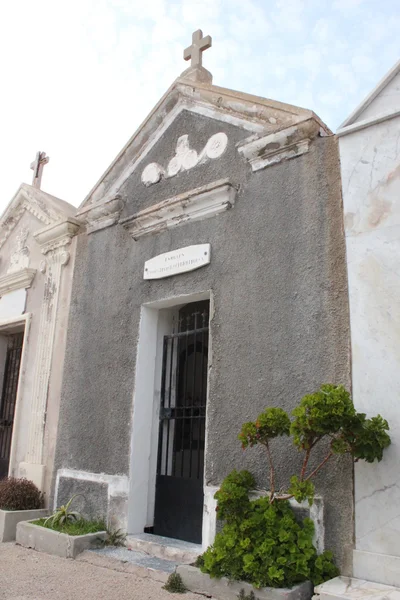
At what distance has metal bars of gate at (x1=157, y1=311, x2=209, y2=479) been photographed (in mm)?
5469

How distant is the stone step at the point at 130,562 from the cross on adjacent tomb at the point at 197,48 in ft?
17.9

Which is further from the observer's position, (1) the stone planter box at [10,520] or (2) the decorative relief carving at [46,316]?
(2) the decorative relief carving at [46,316]

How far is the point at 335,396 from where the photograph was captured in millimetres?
3492

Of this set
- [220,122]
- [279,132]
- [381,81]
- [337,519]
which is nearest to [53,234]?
[220,122]

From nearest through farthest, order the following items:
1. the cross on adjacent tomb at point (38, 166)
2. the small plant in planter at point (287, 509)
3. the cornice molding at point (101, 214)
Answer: the small plant in planter at point (287, 509) → the cornice molding at point (101, 214) → the cross on adjacent tomb at point (38, 166)

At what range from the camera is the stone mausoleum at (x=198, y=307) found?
436 centimetres

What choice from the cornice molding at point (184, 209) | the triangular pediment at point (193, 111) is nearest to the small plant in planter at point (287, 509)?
the cornice molding at point (184, 209)

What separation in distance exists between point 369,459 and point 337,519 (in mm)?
607

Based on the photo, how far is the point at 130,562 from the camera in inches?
179

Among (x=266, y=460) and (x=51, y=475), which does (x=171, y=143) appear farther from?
(x=51, y=475)

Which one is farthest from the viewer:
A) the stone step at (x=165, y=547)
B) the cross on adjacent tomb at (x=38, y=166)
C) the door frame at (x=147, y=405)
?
the cross on adjacent tomb at (x=38, y=166)

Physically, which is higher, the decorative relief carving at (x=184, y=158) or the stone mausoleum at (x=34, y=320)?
the decorative relief carving at (x=184, y=158)

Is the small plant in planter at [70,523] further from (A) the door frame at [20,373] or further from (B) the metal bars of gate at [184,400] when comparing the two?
(A) the door frame at [20,373]

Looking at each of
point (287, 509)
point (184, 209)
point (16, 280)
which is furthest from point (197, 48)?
point (287, 509)
